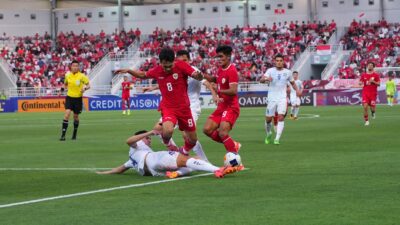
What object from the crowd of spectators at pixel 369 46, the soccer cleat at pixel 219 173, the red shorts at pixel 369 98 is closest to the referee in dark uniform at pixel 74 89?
the red shorts at pixel 369 98

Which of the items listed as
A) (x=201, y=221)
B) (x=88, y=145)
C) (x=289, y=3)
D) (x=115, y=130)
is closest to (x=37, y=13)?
(x=289, y=3)

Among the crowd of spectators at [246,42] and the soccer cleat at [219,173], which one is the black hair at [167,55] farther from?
the crowd of spectators at [246,42]

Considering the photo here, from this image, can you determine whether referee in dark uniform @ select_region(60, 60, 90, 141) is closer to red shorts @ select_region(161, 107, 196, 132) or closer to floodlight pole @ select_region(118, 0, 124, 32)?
red shorts @ select_region(161, 107, 196, 132)

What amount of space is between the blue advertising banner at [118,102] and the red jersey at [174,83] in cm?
4792

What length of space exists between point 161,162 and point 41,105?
167 ft

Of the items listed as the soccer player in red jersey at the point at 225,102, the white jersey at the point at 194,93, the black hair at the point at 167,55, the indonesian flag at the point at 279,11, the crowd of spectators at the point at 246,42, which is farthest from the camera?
the indonesian flag at the point at 279,11

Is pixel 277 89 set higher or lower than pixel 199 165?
higher

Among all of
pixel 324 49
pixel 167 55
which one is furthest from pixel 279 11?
pixel 167 55

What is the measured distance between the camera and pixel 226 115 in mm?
16719

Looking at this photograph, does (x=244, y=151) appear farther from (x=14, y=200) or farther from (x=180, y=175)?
(x=14, y=200)

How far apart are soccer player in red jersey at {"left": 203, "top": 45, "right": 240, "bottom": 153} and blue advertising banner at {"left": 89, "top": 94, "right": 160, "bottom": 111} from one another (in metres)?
46.6

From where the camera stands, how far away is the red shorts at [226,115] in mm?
16672

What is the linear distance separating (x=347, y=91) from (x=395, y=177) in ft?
158

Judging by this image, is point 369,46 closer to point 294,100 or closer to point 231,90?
point 294,100
